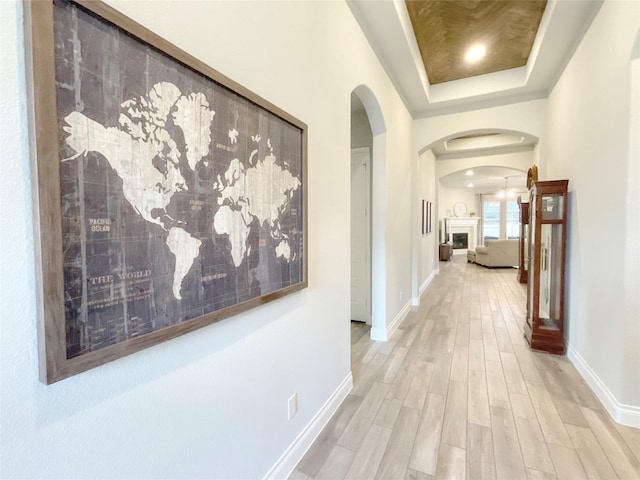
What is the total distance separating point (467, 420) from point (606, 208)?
188 cm

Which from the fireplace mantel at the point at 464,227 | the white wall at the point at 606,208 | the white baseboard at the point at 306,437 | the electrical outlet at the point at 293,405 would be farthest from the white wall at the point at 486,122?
the fireplace mantel at the point at 464,227

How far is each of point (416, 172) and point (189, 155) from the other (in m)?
4.41

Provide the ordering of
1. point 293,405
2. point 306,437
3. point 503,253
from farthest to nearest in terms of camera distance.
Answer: point 503,253
point 306,437
point 293,405

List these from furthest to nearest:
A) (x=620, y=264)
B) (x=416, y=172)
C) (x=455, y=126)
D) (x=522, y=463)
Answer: (x=416, y=172) < (x=455, y=126) < (x=620, y=264) < (x=522, y=463)

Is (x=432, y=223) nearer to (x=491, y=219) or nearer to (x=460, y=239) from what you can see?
→ (x=460, y=239)

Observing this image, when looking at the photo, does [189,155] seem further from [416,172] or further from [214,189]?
[416,172]

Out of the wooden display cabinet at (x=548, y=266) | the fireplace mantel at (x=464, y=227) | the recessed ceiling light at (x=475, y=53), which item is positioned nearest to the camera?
the wooden display cabinet at (x=548, y=266)

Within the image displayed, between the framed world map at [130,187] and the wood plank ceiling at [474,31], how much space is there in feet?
8.36

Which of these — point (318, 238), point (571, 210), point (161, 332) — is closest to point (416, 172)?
point (571, 210)

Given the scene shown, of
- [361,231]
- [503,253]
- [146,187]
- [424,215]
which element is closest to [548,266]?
[361,231]

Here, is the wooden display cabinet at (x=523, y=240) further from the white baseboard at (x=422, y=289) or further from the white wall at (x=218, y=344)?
the white wall at (x=218, y=344)

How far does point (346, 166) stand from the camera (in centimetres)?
231

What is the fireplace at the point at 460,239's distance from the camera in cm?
1262

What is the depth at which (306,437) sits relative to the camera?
1.75 meters
